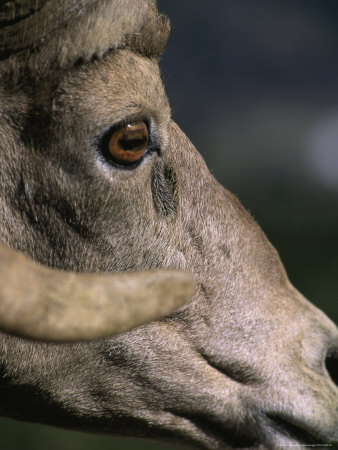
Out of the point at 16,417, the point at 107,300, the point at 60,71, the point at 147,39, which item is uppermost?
the point at 147,39

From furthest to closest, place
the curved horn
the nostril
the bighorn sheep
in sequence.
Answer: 1. the nostril
2. the bighorn sheep
3. the curved horn

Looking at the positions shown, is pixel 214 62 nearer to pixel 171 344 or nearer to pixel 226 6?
pixel 226 6

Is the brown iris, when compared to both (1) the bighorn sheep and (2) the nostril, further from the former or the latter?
(2) the nostril

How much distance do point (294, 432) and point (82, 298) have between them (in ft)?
4.58

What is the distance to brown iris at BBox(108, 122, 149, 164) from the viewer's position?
2.10 meters

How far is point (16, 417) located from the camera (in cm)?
254

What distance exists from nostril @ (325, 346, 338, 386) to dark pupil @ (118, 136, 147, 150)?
1209 mm

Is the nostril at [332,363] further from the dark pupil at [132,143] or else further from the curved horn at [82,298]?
the curved horn at [82,298]

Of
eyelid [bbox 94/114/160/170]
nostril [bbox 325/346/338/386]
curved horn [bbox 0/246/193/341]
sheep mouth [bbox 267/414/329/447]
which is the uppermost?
eyelid [bbox 94/114/160/170]

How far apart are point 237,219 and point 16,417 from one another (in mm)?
1130

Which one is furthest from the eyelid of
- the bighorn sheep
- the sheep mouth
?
the sheep mouth

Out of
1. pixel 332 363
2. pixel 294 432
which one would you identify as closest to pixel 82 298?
pixel 294 432

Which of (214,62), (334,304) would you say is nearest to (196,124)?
(214,62)

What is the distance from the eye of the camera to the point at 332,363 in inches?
110
